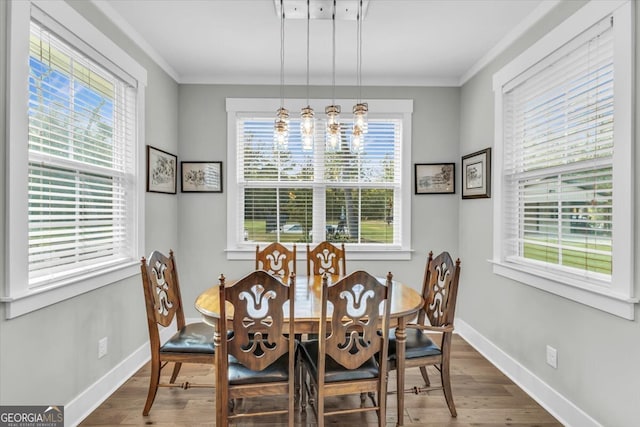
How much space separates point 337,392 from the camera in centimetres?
192

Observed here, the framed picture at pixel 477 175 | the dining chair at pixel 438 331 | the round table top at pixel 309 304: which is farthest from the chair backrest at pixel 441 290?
the framed picture at pixel 477 175

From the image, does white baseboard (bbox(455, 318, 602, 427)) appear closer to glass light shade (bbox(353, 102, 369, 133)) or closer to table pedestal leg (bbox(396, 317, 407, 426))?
table pedestal leg (bbox(396, 317, 407, 426))

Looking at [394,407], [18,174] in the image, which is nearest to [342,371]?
[394,407]

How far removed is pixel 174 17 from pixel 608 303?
329 cm

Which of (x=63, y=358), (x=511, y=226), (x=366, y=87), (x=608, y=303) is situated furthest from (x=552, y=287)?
(x=63, y=358)

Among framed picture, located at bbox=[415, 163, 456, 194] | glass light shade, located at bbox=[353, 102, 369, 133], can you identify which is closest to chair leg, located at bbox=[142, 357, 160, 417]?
glass light shade, located at bbox=[353, 102, 369, 133]

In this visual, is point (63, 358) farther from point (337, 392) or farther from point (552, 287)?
point (552, 287)

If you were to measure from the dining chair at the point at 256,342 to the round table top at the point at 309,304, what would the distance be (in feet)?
0.34

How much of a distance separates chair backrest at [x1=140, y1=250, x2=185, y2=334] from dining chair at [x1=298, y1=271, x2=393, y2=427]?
1.04 metres

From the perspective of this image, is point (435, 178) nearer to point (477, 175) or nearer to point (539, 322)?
point (477, 175)

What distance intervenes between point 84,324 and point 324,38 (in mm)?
2700

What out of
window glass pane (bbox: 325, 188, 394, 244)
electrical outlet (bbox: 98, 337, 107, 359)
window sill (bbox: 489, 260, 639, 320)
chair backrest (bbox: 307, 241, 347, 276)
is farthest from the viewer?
window glass pane (bbox: 325, 188, 394, 244)

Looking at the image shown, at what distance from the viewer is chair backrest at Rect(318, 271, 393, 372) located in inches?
72.0

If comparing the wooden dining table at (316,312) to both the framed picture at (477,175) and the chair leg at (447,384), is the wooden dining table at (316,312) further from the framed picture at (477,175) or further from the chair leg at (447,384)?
the framed picture at (477,175)
